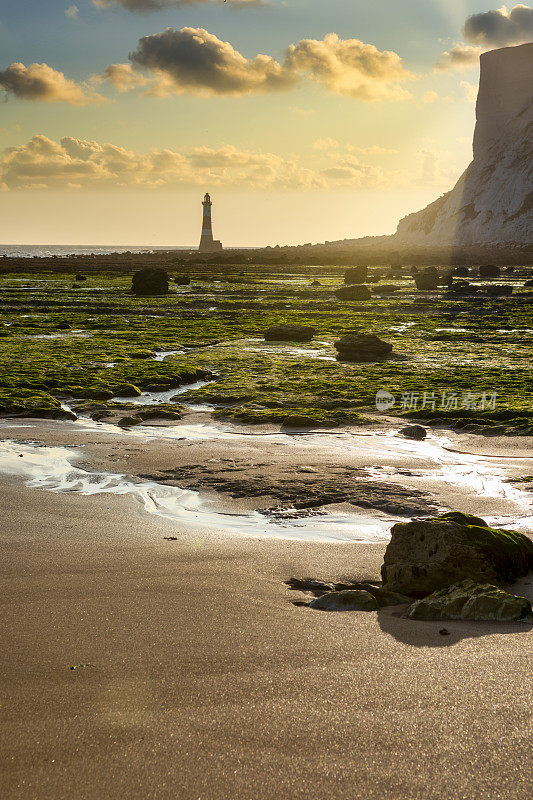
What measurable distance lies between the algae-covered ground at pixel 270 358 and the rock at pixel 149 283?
340 centimetres

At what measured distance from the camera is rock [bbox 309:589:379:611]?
18.1 feet

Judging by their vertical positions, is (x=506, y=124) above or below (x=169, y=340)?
above

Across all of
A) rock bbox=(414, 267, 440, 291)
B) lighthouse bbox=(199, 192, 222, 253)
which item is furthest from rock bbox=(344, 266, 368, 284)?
lighthouse bbox=(199, 192, 222, 253)

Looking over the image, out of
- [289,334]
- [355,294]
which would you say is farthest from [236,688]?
[355,294]

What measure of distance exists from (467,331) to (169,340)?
41.3 ft

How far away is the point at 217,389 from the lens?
18.0 m

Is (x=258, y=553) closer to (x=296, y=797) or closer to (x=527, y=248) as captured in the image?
(x=296, y=797)

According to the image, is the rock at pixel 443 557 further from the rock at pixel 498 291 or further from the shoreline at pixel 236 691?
the rock at pixel 498 291

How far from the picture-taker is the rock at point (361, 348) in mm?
23062

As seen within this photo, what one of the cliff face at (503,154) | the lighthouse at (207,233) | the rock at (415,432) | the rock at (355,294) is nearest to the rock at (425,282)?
the rock at (355,294)

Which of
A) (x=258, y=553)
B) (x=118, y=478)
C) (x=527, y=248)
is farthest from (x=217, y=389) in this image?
(x=527, y=248)

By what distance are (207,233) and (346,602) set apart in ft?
509

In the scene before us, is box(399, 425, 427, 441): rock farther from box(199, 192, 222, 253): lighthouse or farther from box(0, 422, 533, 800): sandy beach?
box(199, 192, 222, 253): lighthouse

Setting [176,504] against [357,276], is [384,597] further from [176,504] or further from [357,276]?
[357,276]
